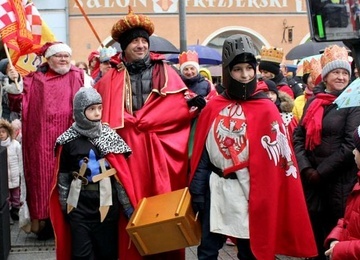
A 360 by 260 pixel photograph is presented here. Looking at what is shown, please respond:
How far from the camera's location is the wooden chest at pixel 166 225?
4.30 m

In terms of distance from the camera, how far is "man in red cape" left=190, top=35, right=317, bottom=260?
14.5ft

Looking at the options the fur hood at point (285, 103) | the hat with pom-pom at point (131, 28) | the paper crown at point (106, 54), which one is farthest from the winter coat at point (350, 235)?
the paper crown at point (106, 54)

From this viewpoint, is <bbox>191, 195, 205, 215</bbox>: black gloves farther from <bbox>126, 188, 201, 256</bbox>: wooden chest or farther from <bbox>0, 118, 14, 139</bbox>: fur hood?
<bbox>0, 118, 14, 139</bbox>: fur hood

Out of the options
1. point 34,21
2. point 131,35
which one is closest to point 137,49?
point 131,35

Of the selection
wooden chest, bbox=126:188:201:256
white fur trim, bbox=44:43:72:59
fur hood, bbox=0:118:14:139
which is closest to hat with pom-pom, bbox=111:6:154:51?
white fur trim, bbox=44:43:72:59

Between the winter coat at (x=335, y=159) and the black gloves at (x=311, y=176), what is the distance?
3 centimetres

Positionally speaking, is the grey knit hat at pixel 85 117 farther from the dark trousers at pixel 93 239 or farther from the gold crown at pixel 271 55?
the gold crown at pixel 271 55

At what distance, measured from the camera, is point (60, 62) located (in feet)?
20.8

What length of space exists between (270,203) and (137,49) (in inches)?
62.7

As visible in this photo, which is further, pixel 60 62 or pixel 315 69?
pixel 315 69

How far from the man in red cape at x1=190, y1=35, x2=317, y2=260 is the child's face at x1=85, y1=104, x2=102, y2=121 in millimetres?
788

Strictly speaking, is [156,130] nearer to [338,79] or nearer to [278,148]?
[278,148]

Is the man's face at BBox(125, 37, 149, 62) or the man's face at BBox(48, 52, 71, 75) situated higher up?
the man's face at BBox(48, 52, 71, 75)

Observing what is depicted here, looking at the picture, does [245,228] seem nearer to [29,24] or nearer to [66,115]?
[66,115]
